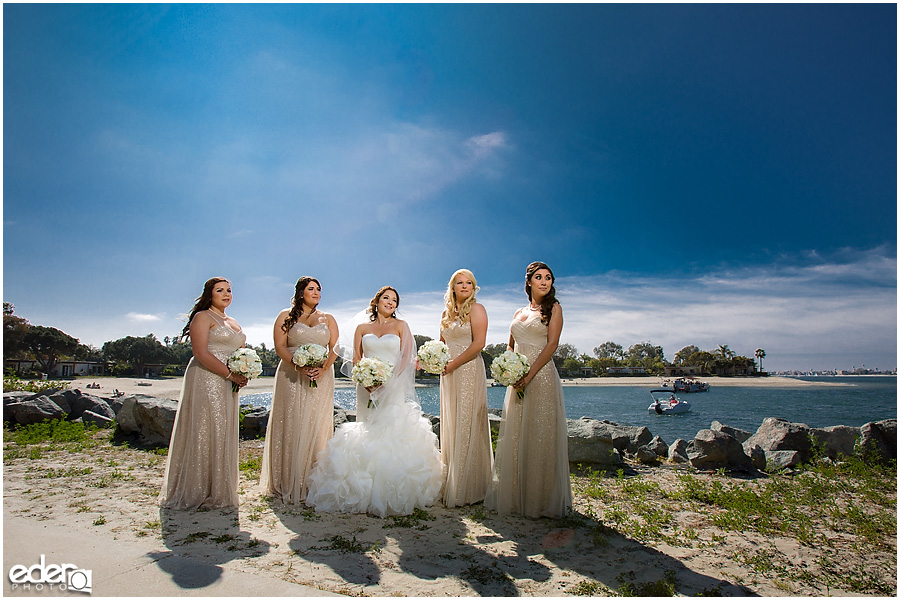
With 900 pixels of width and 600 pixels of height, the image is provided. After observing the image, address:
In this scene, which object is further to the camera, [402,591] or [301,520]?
[301,520]

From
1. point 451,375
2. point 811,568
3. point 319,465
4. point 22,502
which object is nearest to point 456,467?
point 451,375

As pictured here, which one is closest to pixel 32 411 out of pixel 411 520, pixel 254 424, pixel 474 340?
pixel 254 424

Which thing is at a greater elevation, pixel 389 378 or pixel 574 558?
pixel 389 378

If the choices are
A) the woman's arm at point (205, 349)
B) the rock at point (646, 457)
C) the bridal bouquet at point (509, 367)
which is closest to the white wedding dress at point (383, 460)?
the bridal bouquet at point (509, 367)

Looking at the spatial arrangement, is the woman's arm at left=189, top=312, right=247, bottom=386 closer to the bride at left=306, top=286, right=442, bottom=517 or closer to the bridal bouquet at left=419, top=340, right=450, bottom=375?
the bride at left=306, top=286, right=442, bottom=517

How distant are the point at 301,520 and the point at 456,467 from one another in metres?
2.18

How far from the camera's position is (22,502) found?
657 cm

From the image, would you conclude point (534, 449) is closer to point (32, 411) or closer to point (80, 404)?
point (32, 411)

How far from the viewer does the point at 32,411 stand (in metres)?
13.3

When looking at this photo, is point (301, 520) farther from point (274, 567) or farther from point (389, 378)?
point (389, 378)

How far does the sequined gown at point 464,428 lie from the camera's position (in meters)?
6.86

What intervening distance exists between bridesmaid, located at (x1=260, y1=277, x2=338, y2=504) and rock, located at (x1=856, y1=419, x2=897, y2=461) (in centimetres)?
1062

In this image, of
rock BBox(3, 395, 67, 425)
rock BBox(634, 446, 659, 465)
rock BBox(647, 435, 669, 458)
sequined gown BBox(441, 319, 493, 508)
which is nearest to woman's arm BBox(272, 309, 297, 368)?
sequined gown BBox(441, 319, 493, 508)

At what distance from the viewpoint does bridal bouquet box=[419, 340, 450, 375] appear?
22.2ft
